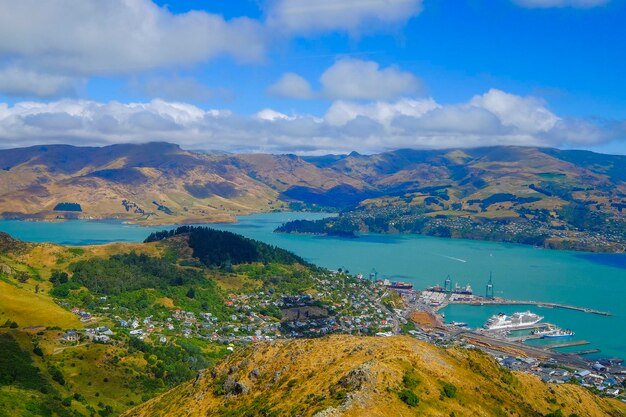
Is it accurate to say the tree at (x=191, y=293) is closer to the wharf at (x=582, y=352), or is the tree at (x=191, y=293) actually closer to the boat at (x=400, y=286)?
the boat at (x=400, y=286)

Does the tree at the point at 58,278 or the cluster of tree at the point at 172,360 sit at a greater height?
the tree at the point at 58,278

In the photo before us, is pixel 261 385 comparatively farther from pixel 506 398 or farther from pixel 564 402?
pixel 564 402

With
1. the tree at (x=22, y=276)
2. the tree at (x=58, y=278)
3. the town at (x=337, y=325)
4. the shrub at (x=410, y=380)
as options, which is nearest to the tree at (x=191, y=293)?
the town at (x=337, y=325)

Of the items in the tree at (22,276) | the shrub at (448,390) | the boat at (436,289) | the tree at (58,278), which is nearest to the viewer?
the shrub at (448,390)

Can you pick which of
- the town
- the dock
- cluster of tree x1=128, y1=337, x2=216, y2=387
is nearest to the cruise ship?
the town

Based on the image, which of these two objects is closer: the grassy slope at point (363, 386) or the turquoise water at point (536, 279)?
the grassy slope at point (363, 386)

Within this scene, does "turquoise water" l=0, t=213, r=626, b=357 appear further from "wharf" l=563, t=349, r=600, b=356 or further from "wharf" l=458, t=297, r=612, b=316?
"wharf" l=458, t=297, r=612, b=316
